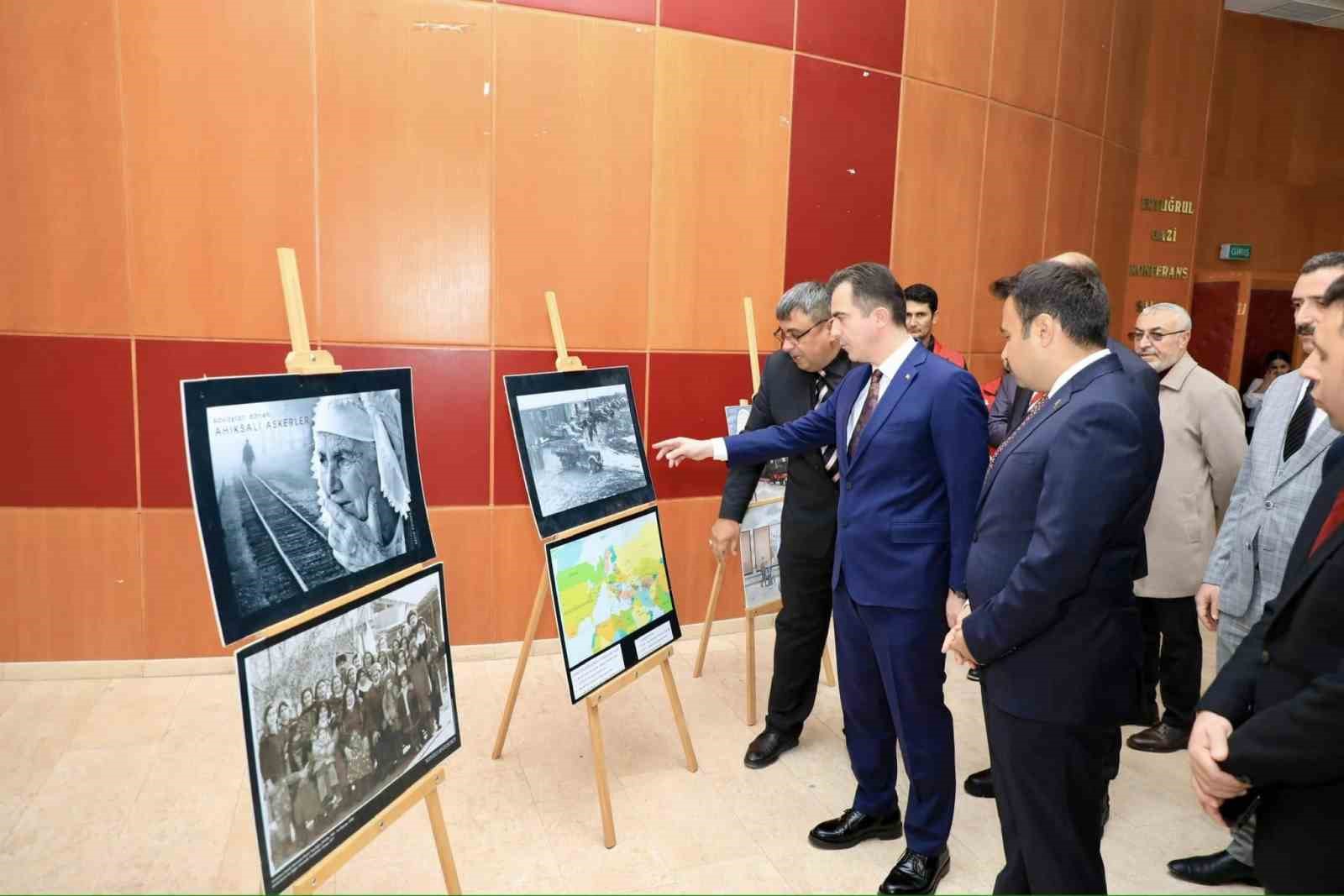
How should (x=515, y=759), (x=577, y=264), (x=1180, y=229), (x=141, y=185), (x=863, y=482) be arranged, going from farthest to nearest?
(x=1180, y=229) < (x=577, y=264) < (x=141, y=185) < (x=515, y=759) < (x=863, y=482)

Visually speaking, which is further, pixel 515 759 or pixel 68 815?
pixel 515 759

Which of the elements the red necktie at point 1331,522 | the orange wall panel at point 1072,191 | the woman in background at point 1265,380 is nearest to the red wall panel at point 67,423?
the red necktie at point 1331,522

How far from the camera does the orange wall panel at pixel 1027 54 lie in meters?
4.91

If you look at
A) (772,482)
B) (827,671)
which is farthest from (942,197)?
(827,671)

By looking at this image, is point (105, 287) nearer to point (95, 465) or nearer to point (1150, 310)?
point (95, 465)

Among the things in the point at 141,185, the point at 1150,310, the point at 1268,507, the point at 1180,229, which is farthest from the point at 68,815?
the point at 1180,229

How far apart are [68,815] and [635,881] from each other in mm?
1801

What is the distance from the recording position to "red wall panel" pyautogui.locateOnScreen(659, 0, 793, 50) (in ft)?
12.9

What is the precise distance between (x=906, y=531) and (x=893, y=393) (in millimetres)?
376

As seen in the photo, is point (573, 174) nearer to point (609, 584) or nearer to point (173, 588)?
point (609, 584)

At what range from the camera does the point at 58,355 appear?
11.2 feet

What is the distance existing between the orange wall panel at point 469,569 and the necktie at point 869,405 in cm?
206

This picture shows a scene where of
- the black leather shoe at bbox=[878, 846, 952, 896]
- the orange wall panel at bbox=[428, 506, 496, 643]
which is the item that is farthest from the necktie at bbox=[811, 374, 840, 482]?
the orange wall panel at bbox=[428, 506, 496, 643]

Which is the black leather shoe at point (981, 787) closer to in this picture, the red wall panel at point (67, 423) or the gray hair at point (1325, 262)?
the gray hair at point (1325, 262)
